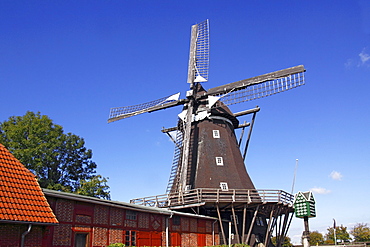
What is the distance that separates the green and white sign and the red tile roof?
8.84 meters

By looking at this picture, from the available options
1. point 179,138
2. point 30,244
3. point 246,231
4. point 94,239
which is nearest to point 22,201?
point 30,244

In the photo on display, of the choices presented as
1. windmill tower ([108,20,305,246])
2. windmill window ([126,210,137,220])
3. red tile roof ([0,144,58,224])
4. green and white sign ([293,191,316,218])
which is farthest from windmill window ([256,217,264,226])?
red tile roof ([0,144,58,224])

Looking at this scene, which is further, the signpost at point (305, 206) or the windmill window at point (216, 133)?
the windmill window at point (216, 133)

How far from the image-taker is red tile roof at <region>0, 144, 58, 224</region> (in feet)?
35.4

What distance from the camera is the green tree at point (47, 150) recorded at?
Answer: 27236 millimetres

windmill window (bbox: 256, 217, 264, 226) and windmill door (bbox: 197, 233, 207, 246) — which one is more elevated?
windmill window (bbox: 256, 217, 264, 226)

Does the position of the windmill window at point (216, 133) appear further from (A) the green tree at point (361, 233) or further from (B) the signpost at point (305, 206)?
(A) the green tree at point (361, 233)

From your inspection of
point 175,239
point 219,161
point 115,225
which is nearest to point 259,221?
point 219,161

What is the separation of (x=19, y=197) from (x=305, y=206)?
10.1 meters

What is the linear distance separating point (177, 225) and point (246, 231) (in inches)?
222

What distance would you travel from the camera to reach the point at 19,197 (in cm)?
1147

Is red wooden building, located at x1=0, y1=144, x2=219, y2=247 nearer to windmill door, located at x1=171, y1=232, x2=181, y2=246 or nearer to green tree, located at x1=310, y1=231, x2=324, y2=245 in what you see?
windmill door, located at x1=171, y1=232, x2=181, y2=246

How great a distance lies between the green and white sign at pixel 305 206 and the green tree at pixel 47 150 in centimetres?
1658

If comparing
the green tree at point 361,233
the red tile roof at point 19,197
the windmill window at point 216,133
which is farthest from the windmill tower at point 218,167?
the green tree at point 361,233
